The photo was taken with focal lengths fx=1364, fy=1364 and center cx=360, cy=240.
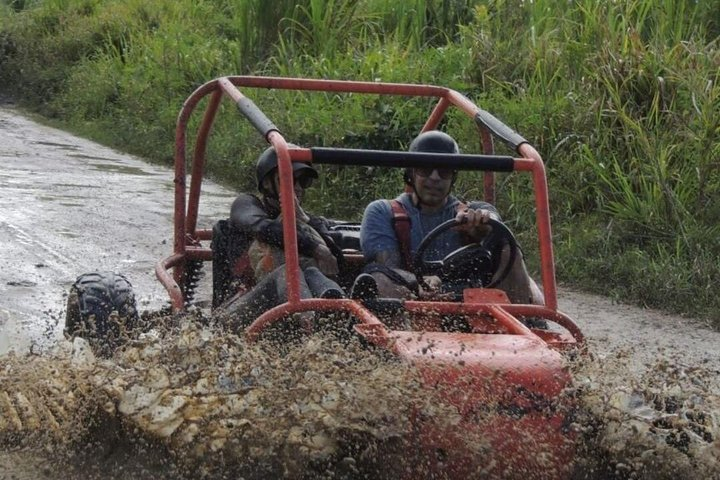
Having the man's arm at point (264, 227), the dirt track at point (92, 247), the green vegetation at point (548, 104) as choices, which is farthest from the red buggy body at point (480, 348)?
the green vegetation at point (548, 104)

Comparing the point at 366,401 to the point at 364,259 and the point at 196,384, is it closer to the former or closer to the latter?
the point at 196,384

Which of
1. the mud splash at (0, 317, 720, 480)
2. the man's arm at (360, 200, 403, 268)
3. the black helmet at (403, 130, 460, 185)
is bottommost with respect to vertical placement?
the mud splash at (0, 317, 720, 480)

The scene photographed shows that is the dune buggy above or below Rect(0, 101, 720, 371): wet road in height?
above

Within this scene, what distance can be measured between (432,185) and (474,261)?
15.1 inches

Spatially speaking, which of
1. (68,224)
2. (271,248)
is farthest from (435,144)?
(68,224)

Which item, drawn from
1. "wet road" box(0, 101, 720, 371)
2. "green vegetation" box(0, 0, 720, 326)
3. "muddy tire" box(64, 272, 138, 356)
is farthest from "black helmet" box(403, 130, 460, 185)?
"green vegetation" box(0, 0, 720, 326)

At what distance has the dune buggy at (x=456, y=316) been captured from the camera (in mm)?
3508

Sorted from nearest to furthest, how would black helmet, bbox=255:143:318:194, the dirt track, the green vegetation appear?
1. black helmet, bbox=255:143:318:194
2. the dirt track
3. the green vegetation

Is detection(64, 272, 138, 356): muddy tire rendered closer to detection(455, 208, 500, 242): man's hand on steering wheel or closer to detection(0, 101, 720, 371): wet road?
detection(0, 101, 720, 371): wet road

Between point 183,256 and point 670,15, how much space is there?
14.6 feet

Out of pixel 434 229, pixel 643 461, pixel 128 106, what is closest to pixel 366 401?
pixel 643 461

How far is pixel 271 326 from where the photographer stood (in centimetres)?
402

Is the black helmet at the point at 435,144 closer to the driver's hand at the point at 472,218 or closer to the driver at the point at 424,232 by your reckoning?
the driver at the point at 424,232

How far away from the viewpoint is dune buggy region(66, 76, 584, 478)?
3508 mm
